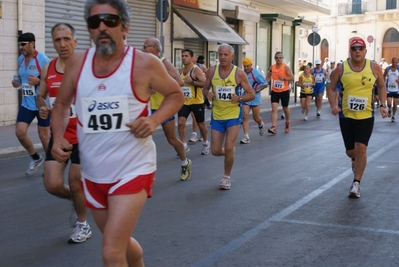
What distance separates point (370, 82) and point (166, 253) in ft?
12.2

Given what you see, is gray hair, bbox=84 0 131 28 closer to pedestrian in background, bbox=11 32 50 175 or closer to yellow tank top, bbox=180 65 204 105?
pedestrian in background, bbox=11 32 50 175

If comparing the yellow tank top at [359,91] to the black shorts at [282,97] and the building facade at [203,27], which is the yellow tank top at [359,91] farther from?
the building facade at [203,27]

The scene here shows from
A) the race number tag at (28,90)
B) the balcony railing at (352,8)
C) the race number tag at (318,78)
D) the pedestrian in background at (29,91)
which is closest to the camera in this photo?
the pedestrian in background at (29,91)

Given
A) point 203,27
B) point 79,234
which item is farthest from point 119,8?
point 203,27

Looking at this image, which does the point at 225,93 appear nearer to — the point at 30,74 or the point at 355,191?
the point at 355,191

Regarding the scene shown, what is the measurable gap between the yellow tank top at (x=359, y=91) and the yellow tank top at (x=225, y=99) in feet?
4.74

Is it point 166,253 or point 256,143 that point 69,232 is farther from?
point 256,143

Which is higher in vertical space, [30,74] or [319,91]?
[30,74]

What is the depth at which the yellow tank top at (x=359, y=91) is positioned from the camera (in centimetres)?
772

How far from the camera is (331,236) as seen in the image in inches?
233

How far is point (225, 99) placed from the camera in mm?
8430

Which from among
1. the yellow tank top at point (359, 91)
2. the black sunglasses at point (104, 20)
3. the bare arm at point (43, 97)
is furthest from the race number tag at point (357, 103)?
the black sunglasses at point (104, 20)

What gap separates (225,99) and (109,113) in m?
4.90

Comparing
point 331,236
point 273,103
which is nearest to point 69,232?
point 331,236
